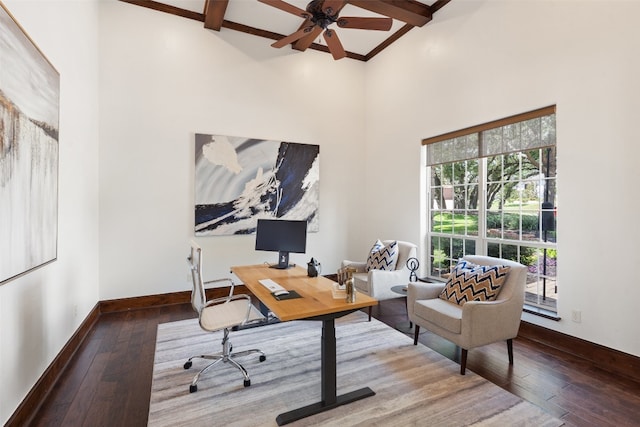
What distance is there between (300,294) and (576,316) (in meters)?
2.55

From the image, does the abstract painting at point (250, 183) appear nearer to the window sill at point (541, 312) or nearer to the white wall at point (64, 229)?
the white wall at point (64, 229)

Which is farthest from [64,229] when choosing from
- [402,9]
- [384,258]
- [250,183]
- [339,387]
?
[402,9]

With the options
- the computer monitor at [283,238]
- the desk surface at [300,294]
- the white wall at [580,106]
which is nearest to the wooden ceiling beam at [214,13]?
the computer monitor at [283,238]

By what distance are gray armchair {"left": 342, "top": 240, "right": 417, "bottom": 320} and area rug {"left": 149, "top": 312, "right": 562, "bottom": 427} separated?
2.21 ft

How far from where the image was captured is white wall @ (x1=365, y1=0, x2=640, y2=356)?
260 centimetres

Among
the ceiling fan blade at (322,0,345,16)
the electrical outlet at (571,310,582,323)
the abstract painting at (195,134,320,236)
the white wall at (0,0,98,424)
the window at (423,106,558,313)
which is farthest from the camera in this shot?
the abstract painting at (195,134,320,236)

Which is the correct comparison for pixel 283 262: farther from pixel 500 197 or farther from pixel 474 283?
pixel 500 197

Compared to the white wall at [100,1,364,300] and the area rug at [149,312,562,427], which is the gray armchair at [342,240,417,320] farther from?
the white wall at [100,1,364,300]

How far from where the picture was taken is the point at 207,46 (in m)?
4.58

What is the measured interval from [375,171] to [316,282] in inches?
128

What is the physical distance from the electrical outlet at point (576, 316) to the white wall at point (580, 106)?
0.09ft

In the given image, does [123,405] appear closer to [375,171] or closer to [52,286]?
[52,286]

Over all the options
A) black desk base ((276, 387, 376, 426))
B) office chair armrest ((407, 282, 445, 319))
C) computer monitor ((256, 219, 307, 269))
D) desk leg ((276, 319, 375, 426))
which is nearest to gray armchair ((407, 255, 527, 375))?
office chair armrest ((407, 282, 445, 319))

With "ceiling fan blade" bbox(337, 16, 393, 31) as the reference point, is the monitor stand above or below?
below
